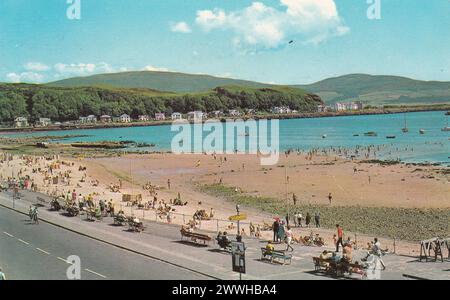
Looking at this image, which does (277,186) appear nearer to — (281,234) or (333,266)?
(281,234)

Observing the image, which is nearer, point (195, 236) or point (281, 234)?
point (195, 236)

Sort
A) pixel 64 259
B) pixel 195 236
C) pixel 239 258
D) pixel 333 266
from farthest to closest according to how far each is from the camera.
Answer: pixel 195 236 → pixel 64 259 → pixel 333 266 → pixel 239 258

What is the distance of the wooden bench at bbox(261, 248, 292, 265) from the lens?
1648cm

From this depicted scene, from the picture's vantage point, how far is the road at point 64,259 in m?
15.5

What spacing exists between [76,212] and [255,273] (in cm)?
1351

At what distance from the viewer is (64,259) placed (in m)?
17.6

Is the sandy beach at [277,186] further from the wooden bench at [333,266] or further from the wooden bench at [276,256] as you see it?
the wooden bench at [333,266]

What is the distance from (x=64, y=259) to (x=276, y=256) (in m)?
6.92

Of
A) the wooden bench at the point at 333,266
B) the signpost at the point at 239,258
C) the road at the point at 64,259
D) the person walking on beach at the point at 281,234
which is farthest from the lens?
the person walking on beach at the point at 281,234

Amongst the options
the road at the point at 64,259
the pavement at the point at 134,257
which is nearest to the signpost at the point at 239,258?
the pavement at the point at 134,257

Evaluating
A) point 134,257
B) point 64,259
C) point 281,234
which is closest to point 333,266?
point 281,234

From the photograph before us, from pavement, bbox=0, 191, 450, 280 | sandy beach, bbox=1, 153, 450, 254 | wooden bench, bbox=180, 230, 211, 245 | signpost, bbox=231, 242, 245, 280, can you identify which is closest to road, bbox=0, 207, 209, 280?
pavement, bbox=0, 191, 450, 280

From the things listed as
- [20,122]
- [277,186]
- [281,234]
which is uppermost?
[20,122]

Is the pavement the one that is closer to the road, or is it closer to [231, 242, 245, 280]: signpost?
the road
